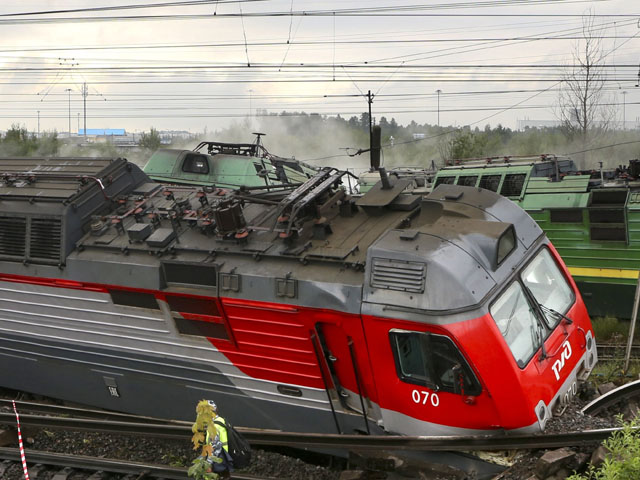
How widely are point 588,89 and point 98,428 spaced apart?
88.1 ft

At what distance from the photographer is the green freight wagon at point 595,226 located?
14359mm

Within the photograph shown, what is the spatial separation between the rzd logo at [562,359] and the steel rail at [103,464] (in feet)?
11.7

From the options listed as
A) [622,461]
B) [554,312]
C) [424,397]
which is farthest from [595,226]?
[622,461]

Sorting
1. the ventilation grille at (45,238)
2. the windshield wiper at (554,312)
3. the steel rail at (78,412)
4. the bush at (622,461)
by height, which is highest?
the ventilation grille at (45,238)

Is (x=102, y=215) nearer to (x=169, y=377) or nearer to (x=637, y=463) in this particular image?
(x=169, y=377)

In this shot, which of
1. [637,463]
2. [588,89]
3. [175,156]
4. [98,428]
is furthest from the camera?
[588,89]

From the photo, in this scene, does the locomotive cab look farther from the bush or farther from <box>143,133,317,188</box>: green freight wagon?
<box>143,133,317,188</box>: green freight wagon

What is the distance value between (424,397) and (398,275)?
133 cm

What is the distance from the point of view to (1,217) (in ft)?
33.8

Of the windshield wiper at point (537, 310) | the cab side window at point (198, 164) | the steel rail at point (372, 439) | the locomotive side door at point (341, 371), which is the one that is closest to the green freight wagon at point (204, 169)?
the cab side window at point (198, 164)

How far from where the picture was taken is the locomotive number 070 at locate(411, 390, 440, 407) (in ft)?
23.6

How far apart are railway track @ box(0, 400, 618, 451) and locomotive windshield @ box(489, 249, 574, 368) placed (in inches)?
32.1

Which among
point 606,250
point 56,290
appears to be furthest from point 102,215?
point 606,250

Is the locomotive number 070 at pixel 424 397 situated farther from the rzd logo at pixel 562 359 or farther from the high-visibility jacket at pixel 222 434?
the high-visibility jacket at pixel 222 434
